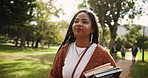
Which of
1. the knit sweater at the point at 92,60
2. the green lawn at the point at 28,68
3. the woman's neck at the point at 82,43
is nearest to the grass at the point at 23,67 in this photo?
the green lawn at the point at 28,68

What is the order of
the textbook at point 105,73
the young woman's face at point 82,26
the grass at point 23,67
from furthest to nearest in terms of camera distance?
the grass at point 23,67
the young woman's face at point 82,26
the textbook at point 105,73

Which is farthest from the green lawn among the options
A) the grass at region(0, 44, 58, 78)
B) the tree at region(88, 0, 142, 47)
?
the tree at region(88, 0, 142, 47)

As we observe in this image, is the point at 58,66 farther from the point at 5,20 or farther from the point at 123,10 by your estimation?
the point at 123,10

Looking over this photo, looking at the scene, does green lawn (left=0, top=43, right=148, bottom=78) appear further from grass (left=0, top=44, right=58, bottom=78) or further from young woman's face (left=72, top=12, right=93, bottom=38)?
young woman's face (left=72, top=12, right=93, bottom=38)

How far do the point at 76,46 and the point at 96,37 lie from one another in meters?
0.32

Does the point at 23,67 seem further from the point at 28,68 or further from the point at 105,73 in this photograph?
the point at 105,73

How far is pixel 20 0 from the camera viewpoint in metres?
9.22

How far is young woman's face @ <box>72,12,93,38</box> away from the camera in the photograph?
1.82 m

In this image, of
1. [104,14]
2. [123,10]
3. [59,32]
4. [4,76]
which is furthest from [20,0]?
[59,32]

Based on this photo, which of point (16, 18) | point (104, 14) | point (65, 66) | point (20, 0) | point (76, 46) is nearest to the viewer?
point (65, 66)

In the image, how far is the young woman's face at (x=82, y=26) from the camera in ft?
5.96

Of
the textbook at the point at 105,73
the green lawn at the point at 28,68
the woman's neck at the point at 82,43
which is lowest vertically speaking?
the green lawn at the point at 28,68

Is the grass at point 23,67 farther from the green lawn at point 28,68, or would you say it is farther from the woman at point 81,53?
the woman at point 81,53

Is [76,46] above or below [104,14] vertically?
below
